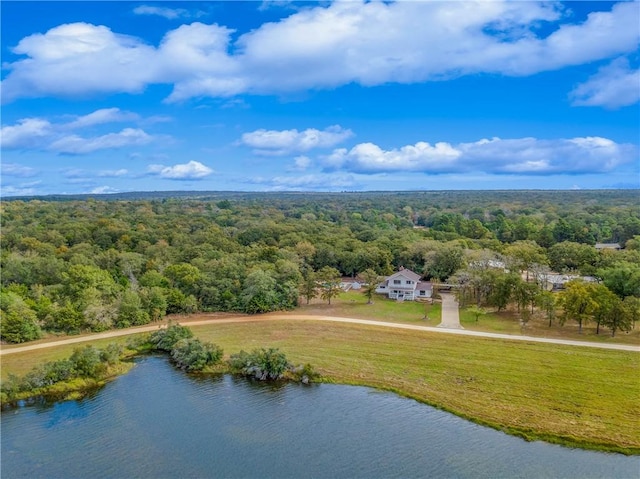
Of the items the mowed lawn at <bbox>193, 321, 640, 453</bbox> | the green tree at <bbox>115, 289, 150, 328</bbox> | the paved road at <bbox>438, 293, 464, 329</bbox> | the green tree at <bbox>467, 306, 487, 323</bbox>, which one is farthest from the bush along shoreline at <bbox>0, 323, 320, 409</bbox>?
the green tree at <bbox>467, 306, 487, 323</bbox>

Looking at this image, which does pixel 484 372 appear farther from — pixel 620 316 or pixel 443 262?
pixel 443 262

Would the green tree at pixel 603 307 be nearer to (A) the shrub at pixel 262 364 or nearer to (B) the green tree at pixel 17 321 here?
(A) the shrub at pixel 262 364

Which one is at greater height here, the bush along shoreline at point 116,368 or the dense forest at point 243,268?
the dense forest at point 243,268

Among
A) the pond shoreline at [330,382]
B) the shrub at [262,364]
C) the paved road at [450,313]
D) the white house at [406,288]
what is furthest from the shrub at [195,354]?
the white house at [406,288]

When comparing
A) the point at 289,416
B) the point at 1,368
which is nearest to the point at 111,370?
the point at 1,368

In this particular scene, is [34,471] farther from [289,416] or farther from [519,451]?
[519,451]

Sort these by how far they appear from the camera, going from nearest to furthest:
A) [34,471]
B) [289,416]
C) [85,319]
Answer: [34,471], [289,416], [85,319]

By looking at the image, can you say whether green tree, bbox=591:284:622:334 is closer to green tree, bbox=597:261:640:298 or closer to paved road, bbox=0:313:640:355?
paved road, bbox=0:313:640:355
